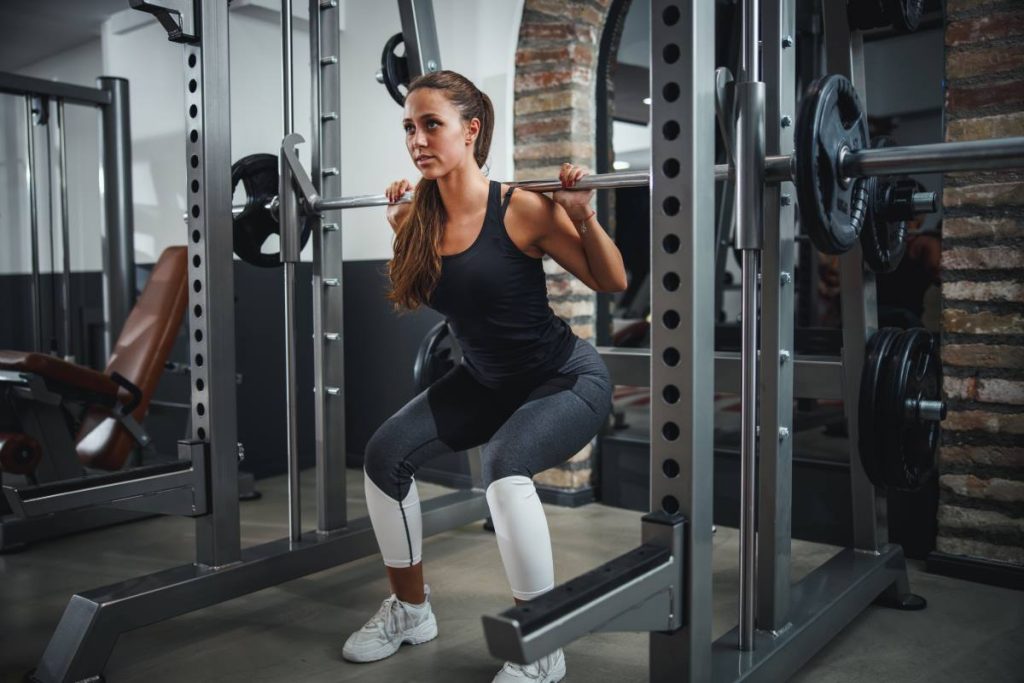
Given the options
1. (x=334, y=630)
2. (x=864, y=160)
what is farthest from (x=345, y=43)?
(x=864, y=160)

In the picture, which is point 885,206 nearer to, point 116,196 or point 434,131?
point 434,131

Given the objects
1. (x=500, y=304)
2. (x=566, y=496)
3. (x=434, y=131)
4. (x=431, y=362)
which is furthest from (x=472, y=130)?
(x=566, y=496)

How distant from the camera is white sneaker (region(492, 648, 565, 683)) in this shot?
1.72 metres

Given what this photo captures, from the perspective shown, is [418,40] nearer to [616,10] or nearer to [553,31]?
[553,31]

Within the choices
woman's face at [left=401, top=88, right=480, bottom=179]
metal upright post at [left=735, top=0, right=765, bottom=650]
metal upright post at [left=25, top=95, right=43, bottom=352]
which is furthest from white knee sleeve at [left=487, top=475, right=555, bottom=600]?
metal upright post at [left=25, top=95, right=43, bottom=352]

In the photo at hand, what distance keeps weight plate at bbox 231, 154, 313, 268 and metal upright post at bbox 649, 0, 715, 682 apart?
4.58 ft

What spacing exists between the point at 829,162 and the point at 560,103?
1.88 m

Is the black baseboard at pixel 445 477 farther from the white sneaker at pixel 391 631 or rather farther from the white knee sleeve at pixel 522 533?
the white knee sleeve at pixel 522 533

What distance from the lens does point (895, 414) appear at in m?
1.76

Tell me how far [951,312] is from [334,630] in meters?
1.86

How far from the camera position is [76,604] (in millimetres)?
1829

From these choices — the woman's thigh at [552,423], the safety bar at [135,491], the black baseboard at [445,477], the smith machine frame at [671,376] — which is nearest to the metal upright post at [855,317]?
the smith machine frame at [671,376]

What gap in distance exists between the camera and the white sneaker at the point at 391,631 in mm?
1953

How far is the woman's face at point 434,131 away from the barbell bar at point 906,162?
7.7 inches
